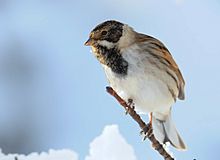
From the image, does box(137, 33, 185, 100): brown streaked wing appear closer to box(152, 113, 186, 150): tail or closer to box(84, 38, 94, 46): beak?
box(152, 113, 186, 150): tail

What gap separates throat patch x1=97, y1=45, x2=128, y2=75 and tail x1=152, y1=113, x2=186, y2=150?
6.6 inches

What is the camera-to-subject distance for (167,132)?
102 cm

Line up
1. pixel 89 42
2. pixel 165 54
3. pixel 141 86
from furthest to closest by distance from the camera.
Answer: pixel 165 54, pixel 141 86, pixel 89 42

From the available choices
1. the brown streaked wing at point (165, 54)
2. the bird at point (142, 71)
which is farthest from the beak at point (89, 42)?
the brown streaked wing at point (165, 54)

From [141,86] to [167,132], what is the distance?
0.13 m

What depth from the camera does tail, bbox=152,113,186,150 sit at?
94 cm

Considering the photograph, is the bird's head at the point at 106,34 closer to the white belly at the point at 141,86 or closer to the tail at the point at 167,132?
the white belly at the point at 141,86

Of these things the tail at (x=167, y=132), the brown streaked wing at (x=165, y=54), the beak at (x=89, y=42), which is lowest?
the tail at (x=167, y=132)

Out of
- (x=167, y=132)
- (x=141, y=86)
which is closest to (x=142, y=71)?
(x=141, y=86)

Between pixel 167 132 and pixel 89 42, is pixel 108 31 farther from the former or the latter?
pixel 167 132

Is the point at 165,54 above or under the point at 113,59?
above

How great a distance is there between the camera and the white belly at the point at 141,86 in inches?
37.5

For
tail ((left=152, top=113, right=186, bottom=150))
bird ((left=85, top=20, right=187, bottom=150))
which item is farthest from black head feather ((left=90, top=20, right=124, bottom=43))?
tail ((left=152, top=113, right=186, bottom=150))

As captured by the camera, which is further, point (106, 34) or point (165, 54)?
point (165, 54)
